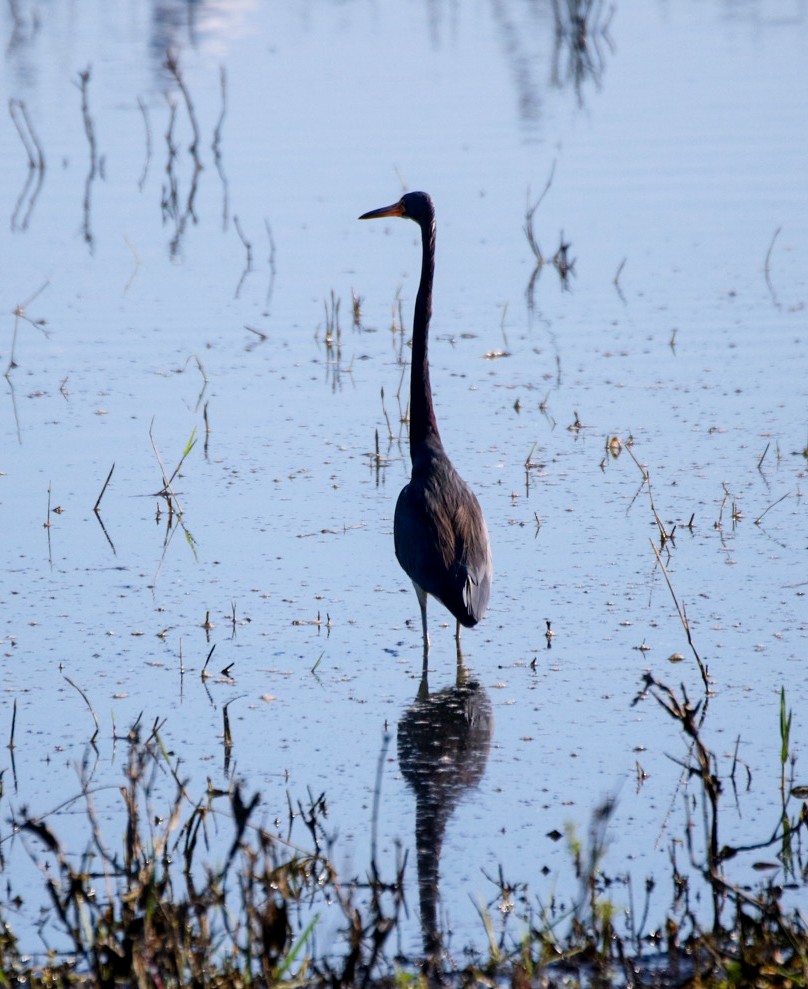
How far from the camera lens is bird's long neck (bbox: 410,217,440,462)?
6215 mm

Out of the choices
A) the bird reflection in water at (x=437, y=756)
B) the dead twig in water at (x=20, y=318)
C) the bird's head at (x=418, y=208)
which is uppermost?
the bird's head at (x=418, y=208)

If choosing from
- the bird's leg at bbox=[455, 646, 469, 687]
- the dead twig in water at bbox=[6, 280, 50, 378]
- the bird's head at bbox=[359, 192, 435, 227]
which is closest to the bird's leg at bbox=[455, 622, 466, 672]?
the bird's leg at bbox=[455, 646, 469, 687]

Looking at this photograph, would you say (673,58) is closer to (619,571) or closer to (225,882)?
(619,571)

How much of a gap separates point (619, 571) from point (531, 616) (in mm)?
576

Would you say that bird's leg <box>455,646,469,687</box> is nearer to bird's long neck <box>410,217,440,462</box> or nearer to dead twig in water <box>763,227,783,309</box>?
bird's long neck <box>410,217,440,462</box>

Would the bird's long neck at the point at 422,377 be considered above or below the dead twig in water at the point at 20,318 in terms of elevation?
below

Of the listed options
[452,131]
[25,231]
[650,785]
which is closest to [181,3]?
[452,131]

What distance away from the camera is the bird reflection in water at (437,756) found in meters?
4.20

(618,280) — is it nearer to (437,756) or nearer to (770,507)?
(770,507)

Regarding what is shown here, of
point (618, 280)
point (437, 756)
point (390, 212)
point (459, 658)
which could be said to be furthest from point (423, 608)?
point (618, 280)

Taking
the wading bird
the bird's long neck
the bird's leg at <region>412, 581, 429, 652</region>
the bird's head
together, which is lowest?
the bird's leg at <region>412, 581, 429, 652</region>

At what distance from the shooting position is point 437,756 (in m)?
4.86

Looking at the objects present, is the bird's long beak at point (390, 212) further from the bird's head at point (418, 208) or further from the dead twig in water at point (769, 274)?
the dead twig in water at point (769, 274)

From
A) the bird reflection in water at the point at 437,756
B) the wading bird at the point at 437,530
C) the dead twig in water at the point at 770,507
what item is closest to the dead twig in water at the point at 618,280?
the dead twig in water at the point at 770,507
